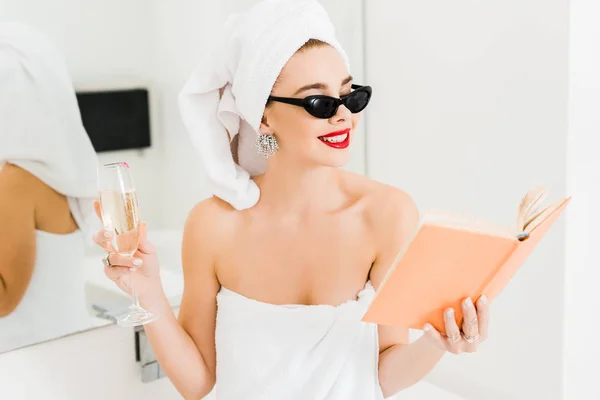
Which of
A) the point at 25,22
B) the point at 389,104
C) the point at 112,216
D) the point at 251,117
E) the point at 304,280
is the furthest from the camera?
the point at 389,104

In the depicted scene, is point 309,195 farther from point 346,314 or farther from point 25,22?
point 25,22

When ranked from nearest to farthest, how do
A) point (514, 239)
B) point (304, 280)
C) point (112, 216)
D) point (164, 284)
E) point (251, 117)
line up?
1. point (514, 239)
2. point (112, 216)
3. point (251, 117)
4. point (304, 280)
5. point (164, 284)

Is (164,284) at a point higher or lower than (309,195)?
lower

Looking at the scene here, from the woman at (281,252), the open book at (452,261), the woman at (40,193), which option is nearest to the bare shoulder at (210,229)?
the woman at (281,252)

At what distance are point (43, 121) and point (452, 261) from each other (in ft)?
3.92

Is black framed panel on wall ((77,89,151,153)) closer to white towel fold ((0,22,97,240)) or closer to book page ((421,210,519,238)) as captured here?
white towel fold ((0,22,97,240))

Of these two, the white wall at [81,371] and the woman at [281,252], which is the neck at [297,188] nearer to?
the woman at [281,252]

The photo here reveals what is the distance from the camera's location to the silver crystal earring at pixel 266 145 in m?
1.74

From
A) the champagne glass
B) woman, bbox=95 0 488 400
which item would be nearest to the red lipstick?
woman, bbox=95 0 488 400

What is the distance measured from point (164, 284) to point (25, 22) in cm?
88

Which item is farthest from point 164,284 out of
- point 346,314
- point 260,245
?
point 346,314

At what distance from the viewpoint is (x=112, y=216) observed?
1550mm

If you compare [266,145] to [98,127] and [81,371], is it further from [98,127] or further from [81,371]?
[81,371]

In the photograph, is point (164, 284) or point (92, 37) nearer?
point (92, 37)
